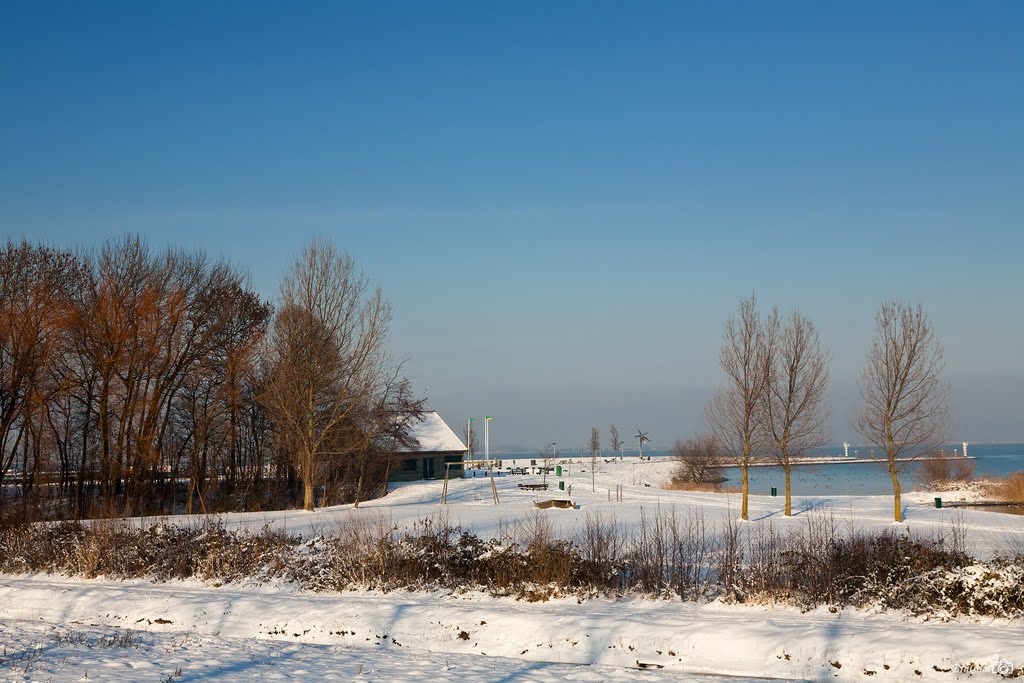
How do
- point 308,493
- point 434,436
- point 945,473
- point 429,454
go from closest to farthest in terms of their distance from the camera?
point 308,493 → point 945,473 → point 429,454 → point 434,436

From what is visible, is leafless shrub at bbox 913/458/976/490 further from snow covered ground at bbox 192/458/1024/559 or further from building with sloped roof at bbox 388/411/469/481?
building with sloped roof at bbox 388/411/469/481

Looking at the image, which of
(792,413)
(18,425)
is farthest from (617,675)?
(18,425)

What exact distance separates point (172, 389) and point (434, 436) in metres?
22.3

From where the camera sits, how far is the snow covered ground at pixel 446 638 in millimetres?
10969

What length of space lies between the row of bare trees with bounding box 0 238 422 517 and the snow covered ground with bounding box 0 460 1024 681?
13.3 meters

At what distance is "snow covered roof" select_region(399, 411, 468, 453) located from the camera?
57.1 meters

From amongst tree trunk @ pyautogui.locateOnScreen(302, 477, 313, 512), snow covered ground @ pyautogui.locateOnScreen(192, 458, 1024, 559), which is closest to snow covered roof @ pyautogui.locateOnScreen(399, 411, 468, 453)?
snow covered ground @ pyautogui.locateOnScreen(192, 458, 1024, 559)

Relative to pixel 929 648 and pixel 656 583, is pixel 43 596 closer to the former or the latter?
pixel 656 583

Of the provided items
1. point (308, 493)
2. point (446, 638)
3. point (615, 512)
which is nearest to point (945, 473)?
point (615, 512)

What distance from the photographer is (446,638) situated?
520 inches

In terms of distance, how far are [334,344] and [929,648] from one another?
25.8 metres

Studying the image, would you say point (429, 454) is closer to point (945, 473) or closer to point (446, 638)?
point (945, 473)

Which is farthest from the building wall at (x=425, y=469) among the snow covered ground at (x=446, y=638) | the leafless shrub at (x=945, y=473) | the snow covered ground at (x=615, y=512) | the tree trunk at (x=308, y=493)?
the snow covered ground at (x=446, y=638)

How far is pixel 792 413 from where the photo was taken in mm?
31219
